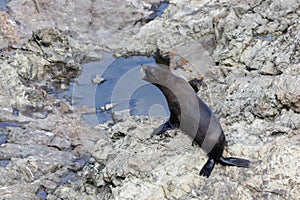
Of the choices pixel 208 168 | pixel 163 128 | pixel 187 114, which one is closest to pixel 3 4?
pixel 163 128

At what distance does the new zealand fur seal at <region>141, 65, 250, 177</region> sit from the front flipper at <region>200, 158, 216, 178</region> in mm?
149

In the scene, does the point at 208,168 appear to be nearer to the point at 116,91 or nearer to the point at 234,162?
the point at 234,162

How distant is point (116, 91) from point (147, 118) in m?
2.47

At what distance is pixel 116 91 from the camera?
369 inches

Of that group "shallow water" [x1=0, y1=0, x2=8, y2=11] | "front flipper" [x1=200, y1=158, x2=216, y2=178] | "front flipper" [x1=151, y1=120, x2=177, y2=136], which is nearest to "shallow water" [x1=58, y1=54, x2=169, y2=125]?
"front flipper" [x1=151, y1=120, x2=177, y2=136]

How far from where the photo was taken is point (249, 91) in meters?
6.28

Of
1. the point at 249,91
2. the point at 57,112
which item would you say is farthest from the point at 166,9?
the point at 249,91

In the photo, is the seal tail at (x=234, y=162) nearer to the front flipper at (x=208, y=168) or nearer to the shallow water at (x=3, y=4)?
the front flipper at (x=208, y=168)

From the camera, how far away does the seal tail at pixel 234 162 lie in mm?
5113

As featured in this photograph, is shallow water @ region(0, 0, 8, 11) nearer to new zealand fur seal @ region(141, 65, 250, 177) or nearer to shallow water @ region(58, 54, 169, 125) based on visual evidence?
shallow water @ region(58, 54, 169, 125)

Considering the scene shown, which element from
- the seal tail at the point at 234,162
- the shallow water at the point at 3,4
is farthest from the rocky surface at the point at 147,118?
the shallow water at the point at 3,4

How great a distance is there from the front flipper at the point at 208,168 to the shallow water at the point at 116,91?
9.79 ft

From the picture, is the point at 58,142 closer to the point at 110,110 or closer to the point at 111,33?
the point at 110,110

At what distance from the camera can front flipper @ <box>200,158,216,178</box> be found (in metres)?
5.16
